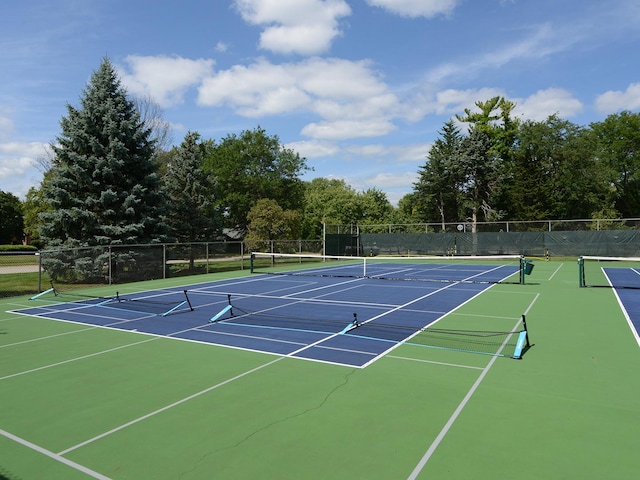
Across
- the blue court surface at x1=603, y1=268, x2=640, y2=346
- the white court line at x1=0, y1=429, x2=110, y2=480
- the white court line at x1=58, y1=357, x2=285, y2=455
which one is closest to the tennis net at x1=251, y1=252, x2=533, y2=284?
the blue court surface at x1=603, y1=268, x2=640, y2=346

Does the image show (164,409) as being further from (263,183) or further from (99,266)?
(263,183)

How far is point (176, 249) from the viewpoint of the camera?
90.8ft

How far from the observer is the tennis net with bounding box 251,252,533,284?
21344 millimetres

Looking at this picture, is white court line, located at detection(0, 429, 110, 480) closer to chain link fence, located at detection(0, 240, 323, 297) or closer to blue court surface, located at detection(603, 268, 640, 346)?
blue court surface, located at detection(603, 268, 640, 346)

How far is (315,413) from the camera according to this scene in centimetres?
573

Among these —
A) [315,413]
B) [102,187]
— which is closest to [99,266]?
[102,187]

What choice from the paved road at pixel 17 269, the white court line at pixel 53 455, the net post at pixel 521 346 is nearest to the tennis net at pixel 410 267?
the net post at pixel 521 346

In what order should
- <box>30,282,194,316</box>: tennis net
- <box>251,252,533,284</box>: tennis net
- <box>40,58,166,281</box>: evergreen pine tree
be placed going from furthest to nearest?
<box>40,58,166,281</box>: evergreen pine tree
<box>251,252,533,284</box>: tennis net
<box>30,282,194,316</box>: tennis net

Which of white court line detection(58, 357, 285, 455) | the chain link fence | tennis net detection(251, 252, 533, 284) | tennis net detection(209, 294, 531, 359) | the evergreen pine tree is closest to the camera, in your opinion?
white court line detection(58, 357, 285, 455)

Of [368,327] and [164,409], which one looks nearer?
[164,409]

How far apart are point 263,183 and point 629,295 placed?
3888 centimetres

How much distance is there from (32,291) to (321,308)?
564 inches

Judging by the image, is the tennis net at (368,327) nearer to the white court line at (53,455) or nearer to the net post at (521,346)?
the net post at (521,346)

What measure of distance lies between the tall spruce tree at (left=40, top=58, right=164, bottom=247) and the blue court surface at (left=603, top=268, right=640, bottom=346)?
879 inches
